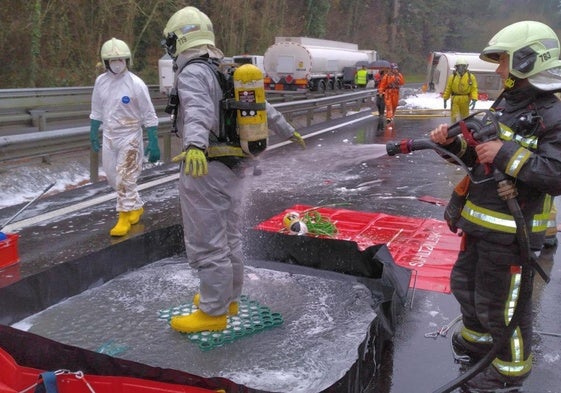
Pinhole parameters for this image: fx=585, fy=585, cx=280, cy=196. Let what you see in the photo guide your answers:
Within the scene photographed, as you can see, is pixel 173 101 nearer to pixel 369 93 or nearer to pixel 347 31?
pixel 369 93

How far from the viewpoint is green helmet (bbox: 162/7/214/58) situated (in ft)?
11.4

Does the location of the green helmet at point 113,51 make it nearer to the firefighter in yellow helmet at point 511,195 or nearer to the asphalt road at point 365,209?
the asphalt road at point 365,209

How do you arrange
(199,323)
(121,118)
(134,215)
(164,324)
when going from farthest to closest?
1. (134,215)
2. (121,118)
3. (164,324)
4. (199,323)

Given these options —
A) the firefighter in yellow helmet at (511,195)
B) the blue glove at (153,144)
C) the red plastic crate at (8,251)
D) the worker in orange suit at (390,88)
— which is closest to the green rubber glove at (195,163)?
the firefighter in yellow helmet at (511,195)

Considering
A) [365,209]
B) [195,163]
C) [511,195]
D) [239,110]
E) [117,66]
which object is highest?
[117,66]

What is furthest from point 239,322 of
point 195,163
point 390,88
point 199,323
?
point 390,88

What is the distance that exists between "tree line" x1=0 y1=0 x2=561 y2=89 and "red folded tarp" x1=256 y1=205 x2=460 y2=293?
15037mm

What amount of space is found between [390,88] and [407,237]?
1214 centimetres

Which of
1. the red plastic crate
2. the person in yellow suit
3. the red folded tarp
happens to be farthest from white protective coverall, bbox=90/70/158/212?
the person in yellow suit

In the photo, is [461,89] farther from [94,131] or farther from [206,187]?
[206,187]

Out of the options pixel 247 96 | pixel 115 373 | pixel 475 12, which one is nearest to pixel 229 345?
pixel 115 373

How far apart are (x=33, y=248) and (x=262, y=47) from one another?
3179 centimetres

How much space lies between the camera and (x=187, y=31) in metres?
3.48

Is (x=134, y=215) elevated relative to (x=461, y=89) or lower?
lower
